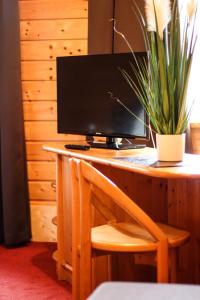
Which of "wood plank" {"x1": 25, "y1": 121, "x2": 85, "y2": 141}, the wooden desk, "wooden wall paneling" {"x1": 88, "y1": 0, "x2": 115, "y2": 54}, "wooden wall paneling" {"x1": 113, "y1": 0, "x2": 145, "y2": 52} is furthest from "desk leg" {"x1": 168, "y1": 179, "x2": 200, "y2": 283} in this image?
"wood plank" {"x1": 25, "y1": 121, "x2": 85, "y2": 141}

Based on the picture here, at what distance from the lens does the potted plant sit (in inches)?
68.1

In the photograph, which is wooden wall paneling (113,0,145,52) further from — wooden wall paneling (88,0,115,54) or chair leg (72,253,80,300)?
chair leg (72,253,80,300)

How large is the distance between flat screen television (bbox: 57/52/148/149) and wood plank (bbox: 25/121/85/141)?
0.49m

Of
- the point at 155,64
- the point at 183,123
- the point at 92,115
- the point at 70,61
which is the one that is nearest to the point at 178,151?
the point at 183,123

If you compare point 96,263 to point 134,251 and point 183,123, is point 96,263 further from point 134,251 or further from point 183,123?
point 183,123

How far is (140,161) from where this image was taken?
6.28ft

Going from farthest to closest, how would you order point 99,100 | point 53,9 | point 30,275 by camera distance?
point 53,9
point 30,275
point 99,100

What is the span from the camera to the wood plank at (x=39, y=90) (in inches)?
132

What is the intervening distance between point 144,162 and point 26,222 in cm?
172

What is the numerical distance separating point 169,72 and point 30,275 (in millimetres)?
1663

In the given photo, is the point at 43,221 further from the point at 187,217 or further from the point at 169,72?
the point at 169,72

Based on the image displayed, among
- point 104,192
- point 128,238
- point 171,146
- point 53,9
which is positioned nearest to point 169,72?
point 171,146

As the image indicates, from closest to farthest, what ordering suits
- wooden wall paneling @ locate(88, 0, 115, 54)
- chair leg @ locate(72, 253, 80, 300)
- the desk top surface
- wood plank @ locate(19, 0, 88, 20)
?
the desk top surface, chair leg @ locate(72, 253, 80, 300), wooden wall paneling @ locate(88, 0, 115, 54), wood plank @ locate(19, 0, 88, 20)

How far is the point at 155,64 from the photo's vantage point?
181cm
